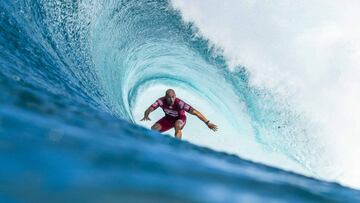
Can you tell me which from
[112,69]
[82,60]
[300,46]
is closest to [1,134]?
[82,60]

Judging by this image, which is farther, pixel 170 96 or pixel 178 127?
pixel 178 127

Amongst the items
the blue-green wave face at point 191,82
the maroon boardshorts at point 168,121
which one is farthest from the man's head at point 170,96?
the blue-green wave face at point 191,82

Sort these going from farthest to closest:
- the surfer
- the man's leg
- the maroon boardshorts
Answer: the maroon boardshorts < the man's leg < the surfer

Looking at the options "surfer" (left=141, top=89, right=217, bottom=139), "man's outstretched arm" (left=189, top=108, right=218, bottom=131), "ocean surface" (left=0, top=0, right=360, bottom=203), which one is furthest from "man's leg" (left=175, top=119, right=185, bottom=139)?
"ocean surface" (left=0, top=0, right=360, bottom=203)

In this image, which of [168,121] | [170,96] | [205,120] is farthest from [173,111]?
[205,120]

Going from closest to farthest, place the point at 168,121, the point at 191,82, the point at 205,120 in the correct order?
the point at 205,120
the point at 168,121
the point at 191,82

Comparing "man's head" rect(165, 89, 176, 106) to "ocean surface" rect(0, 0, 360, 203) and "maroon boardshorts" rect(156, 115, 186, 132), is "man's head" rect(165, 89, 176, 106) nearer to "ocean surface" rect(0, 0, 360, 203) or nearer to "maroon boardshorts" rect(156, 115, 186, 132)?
"maroon boardshorts" rect(156, 115, 186, 132)

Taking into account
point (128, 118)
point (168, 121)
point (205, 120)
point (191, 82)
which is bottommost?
point (205, 120)

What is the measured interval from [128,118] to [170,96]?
0.82 meters

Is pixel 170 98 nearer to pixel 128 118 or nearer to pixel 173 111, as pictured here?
pixel 173 111

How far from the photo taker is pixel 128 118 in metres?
7.71

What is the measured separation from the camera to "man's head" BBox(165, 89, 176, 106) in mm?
7426

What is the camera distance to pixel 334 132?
14.6m

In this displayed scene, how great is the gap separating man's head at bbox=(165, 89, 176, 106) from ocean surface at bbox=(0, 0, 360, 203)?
0.75 meters
